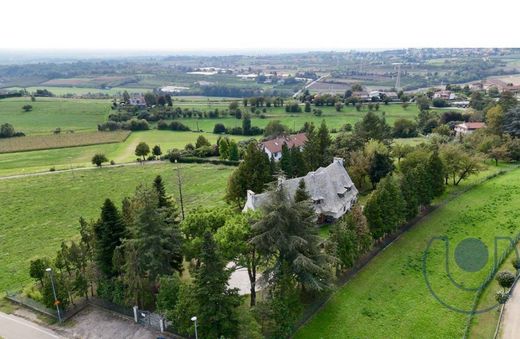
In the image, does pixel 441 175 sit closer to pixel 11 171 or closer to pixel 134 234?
pixel 134 234

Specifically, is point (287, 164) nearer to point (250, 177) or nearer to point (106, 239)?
point (250, 177)

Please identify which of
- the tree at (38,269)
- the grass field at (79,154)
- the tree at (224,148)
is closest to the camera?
the tree at (38,269)

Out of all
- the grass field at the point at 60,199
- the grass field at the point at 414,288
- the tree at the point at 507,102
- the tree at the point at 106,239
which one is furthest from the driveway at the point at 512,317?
the tree at the point at 507,102

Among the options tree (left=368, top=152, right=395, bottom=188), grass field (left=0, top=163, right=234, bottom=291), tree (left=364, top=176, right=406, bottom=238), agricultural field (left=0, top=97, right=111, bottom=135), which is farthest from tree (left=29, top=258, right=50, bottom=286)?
agricultural field (left=0, top=97, right=111, bottom=135)

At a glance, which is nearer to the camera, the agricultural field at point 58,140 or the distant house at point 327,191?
the distant house at point 327,191

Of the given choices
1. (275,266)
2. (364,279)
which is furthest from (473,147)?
(275,266)

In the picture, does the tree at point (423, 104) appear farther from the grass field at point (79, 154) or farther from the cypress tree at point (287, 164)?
the cypress tree at point (287, 164)
